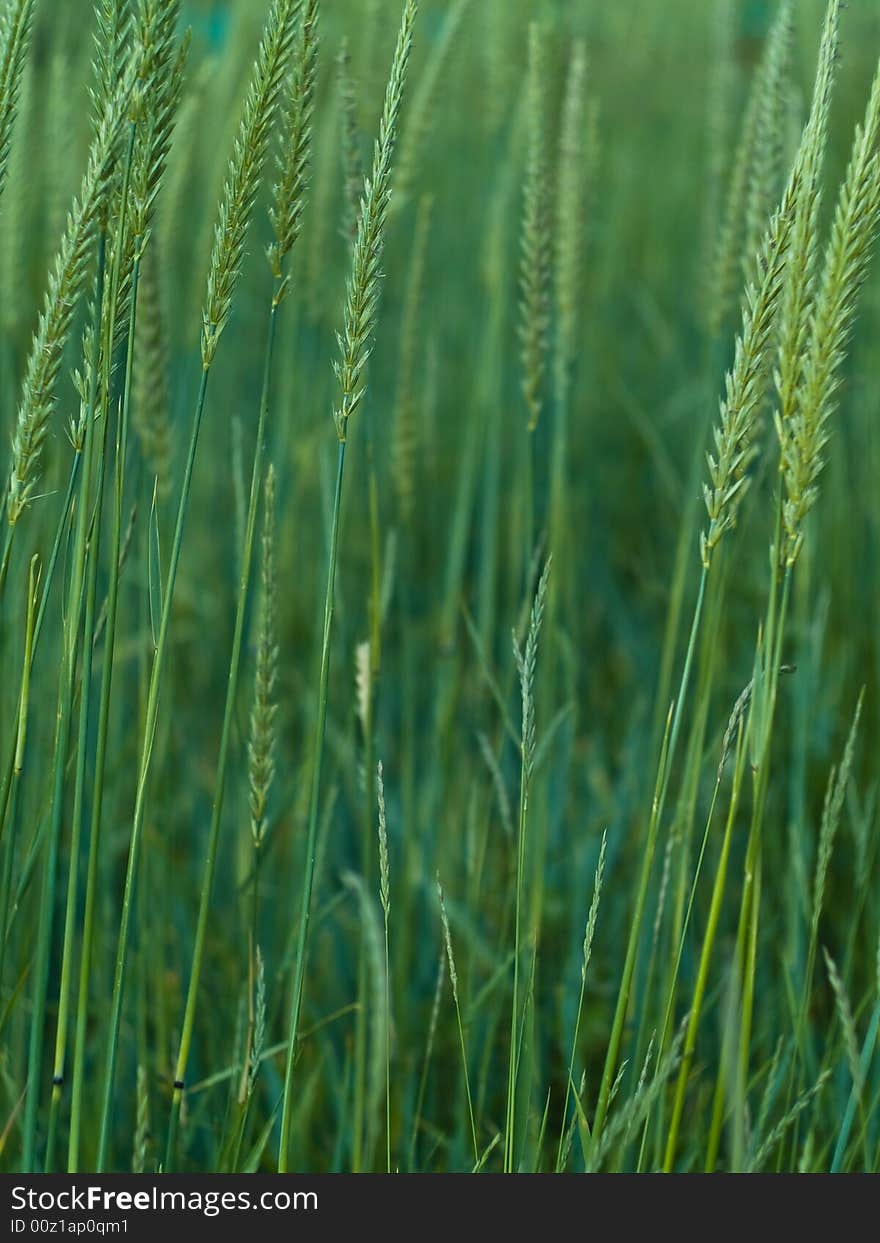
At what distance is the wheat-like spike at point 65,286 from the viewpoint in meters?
0.69

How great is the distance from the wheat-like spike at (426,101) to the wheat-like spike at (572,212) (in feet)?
0.45

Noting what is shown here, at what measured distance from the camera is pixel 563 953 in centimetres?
150

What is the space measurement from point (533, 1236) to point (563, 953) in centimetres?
74

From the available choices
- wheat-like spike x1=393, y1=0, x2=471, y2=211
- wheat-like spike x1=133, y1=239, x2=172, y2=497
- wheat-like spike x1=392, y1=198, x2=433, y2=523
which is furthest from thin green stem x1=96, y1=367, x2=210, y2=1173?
wheat-like spike x1=393, y1=0, x2=471, y2=211

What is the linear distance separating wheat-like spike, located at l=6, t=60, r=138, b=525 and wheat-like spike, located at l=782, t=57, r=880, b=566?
0.39 m

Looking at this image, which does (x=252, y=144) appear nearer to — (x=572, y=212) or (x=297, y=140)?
(x=297, y=140)

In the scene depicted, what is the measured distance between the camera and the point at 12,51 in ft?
2.23

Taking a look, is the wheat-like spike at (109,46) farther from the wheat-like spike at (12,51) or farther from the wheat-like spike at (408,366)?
the wheat-like spike at (408,366)

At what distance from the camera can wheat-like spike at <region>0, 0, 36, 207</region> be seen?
675 mm

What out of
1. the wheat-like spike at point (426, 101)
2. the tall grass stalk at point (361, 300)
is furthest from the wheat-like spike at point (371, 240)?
the wheat-like spike at point (426, 101)

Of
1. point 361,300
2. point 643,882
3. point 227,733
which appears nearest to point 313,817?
point 227,733

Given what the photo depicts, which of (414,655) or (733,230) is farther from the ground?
(733,230)

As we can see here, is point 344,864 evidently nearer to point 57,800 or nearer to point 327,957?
point 327,957

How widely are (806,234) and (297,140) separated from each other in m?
0.29
